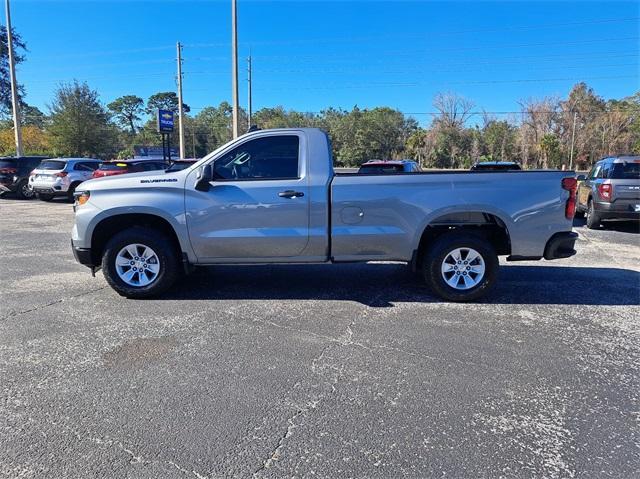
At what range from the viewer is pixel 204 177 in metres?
5.12

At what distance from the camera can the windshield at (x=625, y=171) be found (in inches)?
411

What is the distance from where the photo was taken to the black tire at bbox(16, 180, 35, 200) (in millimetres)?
18609

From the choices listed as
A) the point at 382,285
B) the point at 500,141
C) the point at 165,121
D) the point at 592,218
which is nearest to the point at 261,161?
the point at 382,285

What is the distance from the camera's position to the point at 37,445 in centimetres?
271

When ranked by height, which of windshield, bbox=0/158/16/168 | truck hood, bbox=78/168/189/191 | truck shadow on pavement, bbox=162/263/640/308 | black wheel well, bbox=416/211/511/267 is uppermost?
windshield, bbox=0/158/16/168

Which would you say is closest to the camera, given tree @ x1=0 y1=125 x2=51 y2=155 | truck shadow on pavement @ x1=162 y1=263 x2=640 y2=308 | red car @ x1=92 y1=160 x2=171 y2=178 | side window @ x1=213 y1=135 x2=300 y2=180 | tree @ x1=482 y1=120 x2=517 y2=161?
side window @ x1=213 y1=135 x2=300 y2=180

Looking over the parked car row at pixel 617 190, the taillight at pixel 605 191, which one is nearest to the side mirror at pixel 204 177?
the parked car row at pixel 617 190

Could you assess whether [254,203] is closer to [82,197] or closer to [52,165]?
[82,197]

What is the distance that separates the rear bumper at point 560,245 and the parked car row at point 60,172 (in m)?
13.3

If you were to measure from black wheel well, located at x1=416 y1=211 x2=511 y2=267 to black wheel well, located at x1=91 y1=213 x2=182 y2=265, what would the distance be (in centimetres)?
298

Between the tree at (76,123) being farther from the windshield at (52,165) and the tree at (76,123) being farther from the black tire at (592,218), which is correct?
the black tire at (592,218)

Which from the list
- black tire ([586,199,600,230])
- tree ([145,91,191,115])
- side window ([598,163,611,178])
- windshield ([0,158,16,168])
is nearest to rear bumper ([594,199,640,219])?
black tire ([586,199,600,230])

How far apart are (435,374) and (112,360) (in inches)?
105

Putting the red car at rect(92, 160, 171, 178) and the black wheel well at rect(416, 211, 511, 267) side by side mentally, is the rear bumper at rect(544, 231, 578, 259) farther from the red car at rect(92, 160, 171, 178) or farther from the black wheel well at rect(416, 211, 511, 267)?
the red car at rect(92, 160, 171, 178)
